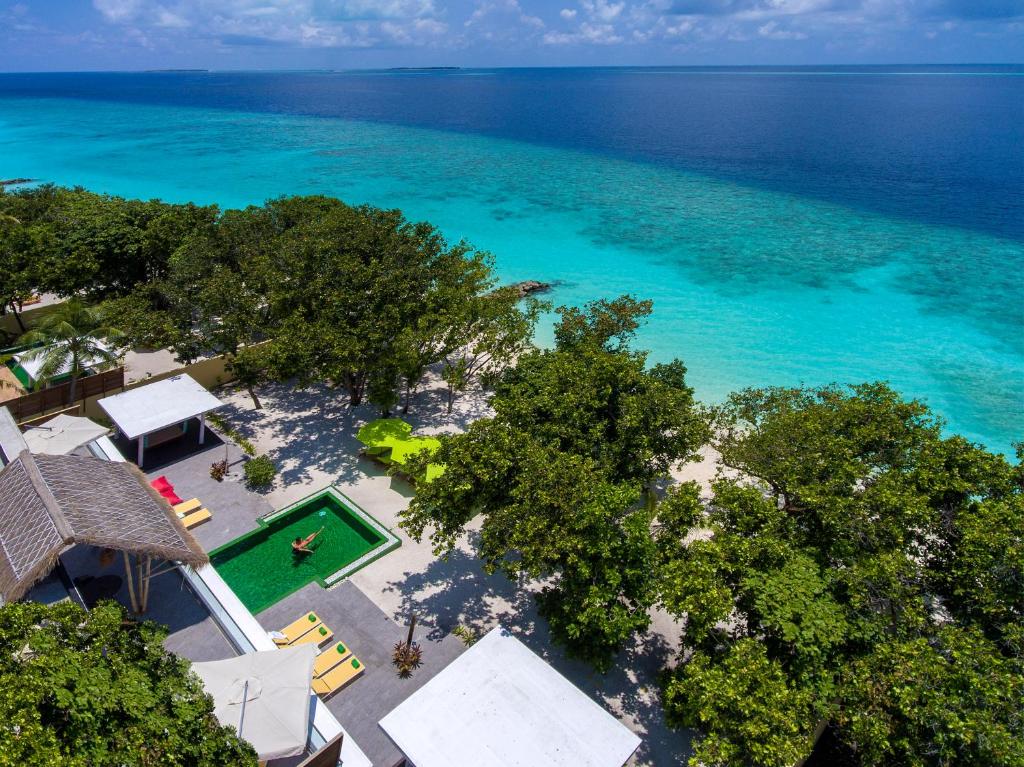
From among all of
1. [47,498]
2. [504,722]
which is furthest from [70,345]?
[504,722]

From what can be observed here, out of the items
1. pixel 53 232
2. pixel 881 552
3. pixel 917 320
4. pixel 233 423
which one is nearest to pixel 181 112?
pixel 53 232

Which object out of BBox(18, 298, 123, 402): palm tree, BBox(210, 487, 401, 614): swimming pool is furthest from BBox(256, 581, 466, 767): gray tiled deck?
BBox(18, 298, 123, 402): palm tree

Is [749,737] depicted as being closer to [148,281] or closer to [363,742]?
[363,742]

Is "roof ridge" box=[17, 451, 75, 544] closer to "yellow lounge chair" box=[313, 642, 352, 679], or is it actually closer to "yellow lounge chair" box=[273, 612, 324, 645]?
"yellow lounge chair" box=[273, 612, 324, 645]

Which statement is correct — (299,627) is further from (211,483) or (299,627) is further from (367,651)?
(211,483)

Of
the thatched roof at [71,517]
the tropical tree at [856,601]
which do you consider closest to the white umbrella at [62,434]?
the thatched roof at [71,517]
